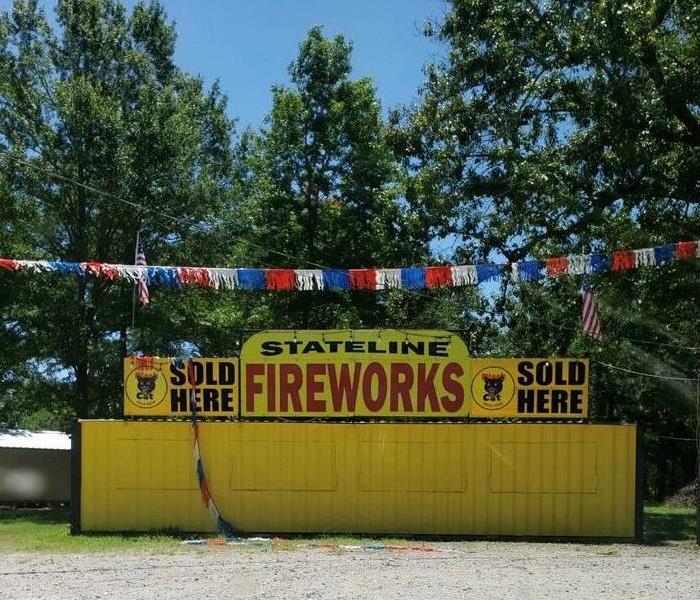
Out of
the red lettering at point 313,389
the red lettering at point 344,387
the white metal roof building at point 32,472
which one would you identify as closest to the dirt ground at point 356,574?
the red lettering at point 313,389

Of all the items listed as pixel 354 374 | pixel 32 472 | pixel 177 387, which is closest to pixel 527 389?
pixel 354 374

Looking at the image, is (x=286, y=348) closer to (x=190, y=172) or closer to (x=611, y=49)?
(x=611, y=49)

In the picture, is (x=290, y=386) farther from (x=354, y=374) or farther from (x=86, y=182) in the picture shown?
(x=86, y=182)

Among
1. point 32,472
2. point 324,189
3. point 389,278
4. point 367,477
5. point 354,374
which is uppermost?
point 324,189

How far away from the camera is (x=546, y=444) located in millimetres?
14086

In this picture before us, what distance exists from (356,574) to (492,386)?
510 centimetres

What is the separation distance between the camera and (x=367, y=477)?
46.5ft

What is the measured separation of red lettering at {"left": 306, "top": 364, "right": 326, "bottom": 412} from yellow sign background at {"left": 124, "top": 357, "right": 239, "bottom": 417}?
1.20 metres

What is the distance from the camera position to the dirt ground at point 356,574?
877 cm

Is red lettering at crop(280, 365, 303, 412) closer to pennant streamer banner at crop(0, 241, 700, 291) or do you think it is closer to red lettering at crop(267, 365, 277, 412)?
red lettering at crop(267, 365, 277, 412)

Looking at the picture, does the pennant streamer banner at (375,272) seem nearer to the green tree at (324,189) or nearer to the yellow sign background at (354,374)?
the yellow sign background at (354,374)

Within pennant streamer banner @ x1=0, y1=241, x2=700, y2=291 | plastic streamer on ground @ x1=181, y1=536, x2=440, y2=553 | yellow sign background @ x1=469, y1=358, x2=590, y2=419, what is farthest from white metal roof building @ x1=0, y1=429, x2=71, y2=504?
yellow sign background @ x1=469, y1=358, x2=590, y2=419

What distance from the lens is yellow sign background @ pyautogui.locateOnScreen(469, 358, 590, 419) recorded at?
46.1ft

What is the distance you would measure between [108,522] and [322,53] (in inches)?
638
